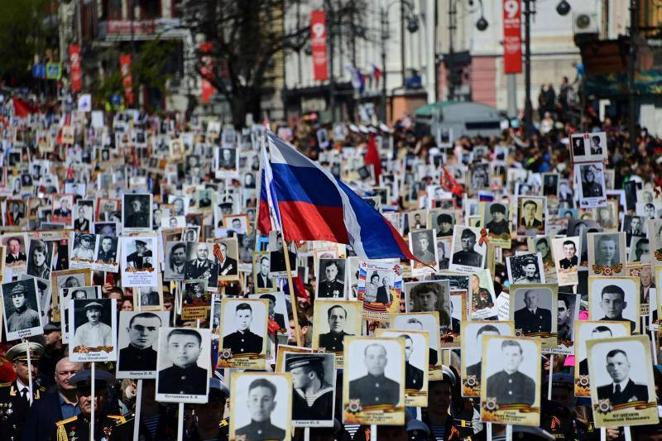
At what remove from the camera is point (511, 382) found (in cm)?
917

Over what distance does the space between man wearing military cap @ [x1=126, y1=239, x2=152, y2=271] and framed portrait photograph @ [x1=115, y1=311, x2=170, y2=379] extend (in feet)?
14.8

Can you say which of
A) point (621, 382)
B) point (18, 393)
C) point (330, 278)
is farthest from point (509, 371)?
point (330, 278)

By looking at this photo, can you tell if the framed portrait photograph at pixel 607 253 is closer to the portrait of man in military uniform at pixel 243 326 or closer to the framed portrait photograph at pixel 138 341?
the portrait of man in military uniform at pixel 243 326

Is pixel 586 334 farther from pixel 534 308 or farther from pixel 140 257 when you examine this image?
pixel 140 257

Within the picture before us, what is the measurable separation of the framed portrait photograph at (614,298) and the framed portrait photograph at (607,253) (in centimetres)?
310

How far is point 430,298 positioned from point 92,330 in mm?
2435

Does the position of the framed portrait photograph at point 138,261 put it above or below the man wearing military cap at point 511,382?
above

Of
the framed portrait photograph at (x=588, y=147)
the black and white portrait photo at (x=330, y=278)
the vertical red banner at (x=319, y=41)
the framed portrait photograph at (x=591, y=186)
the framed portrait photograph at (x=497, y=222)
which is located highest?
the vertical red banner at (x=319, y=41)

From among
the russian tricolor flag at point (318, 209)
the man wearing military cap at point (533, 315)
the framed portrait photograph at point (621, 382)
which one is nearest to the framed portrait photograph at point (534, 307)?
the man wearing military cap at point (533, 315)

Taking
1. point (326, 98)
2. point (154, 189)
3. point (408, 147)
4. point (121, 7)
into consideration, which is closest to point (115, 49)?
point (326, 98)

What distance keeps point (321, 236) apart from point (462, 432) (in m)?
2.85

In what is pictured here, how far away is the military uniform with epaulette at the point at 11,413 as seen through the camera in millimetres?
10645

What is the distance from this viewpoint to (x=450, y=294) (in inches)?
492

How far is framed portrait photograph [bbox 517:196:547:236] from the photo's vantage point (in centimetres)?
1981
